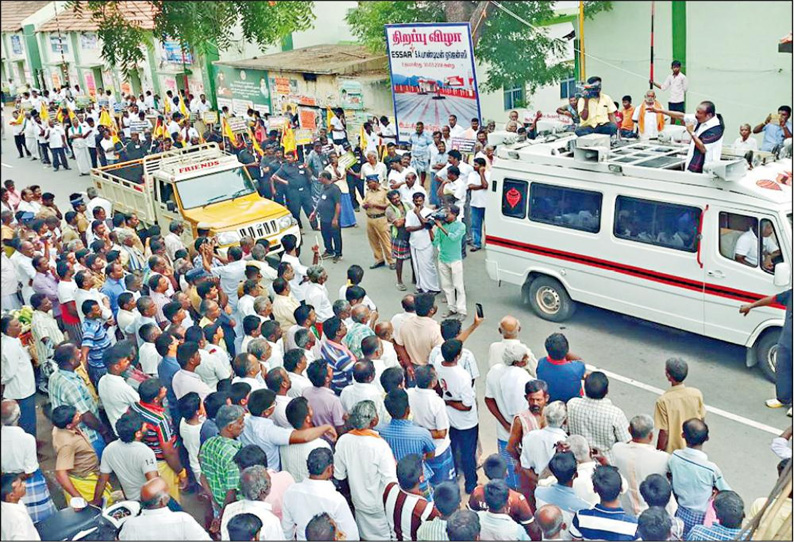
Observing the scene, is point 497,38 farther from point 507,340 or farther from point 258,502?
point 258,502

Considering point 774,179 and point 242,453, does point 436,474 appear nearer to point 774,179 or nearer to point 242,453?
point 242,453

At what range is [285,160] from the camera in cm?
1395

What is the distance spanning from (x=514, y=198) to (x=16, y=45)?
5.64m

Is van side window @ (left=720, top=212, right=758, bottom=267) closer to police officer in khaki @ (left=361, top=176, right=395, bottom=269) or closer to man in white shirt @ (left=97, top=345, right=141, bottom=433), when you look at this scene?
police officer in khaki @ (left=361, top=176, right=395, bottom=269)

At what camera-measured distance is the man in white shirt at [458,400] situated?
604 centimetres

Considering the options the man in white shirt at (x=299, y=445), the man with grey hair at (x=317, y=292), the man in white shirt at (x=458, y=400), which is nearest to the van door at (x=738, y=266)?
the man in white shirt at (x=458, y=400)

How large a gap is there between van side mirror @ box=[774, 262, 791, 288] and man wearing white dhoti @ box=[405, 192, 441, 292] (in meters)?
4.12

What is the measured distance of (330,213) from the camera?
12.4m

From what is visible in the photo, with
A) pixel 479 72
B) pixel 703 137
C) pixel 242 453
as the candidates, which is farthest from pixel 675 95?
pixel 242 453

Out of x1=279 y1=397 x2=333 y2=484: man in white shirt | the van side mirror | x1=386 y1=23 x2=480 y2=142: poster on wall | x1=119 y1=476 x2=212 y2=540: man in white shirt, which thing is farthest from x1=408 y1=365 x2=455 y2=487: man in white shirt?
x1=386 y1=23 x2=480 y2=142: poster on wall

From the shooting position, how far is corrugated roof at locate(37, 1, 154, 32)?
19.8 feet

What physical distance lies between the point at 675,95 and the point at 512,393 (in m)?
6.82

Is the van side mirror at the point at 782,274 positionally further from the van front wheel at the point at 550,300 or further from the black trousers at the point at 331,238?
the black trousers at the point at 331,238

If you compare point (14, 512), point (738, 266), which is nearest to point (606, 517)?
point (14, 512)
